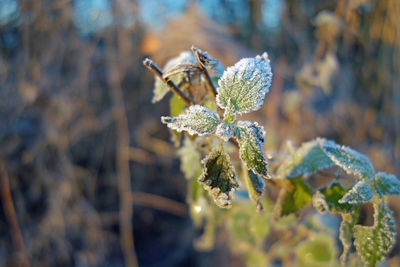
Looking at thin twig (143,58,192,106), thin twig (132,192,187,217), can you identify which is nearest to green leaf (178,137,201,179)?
thin twig (143,58,192,106)

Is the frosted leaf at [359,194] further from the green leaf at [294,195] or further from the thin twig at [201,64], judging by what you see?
the thin twig at [201,64]

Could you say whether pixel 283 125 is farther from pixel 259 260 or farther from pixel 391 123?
pixel 259 260

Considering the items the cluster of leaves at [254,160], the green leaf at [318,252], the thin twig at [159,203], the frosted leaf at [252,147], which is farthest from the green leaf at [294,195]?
the thin twig at [159,203]

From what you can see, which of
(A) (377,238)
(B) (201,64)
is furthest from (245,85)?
(A) (377,238)

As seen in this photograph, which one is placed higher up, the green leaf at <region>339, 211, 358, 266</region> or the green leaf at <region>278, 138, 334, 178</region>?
the green leaf at <region>278, 138, 334, 178</region>

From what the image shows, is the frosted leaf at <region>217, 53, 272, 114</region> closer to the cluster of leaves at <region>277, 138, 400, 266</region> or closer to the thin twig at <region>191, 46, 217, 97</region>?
the thin twig at <region>191, 46, 217, 97</region>

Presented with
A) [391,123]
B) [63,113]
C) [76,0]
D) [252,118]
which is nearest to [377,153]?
[391,123]

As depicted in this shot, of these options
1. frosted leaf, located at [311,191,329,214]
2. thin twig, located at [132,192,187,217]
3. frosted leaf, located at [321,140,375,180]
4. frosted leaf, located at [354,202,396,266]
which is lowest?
frosted leaf, located at [354,202,396,266]
